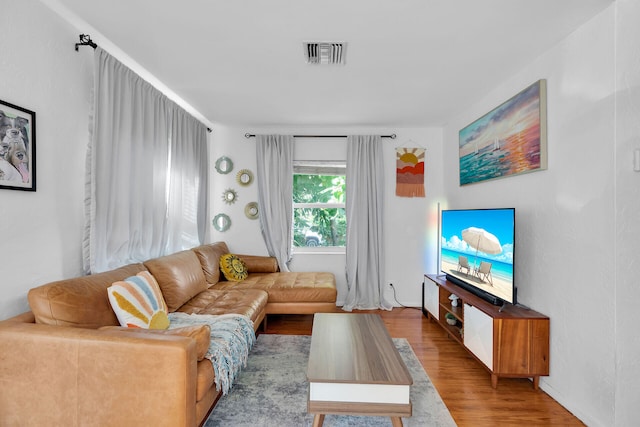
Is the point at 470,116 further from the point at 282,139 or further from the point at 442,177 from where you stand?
the point at 282,139

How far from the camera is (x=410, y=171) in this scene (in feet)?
13.5

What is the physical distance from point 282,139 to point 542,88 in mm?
2851

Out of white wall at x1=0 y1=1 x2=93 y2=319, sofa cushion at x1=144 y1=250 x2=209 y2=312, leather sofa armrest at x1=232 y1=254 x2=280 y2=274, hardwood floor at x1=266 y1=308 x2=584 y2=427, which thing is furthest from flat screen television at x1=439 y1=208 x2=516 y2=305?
white wall at x1=0 y1=1 x2=93 y2=319

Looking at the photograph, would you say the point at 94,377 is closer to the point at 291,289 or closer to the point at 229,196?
the point at 291,289

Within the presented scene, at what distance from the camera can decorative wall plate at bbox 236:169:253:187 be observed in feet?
13.6

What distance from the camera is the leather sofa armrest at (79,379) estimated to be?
138 centimetres

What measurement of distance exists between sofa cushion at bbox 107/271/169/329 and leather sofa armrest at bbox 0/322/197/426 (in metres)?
0.38

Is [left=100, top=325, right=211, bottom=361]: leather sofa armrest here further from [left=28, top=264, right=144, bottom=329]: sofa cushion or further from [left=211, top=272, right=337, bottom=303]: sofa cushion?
[left=211, top=272, right=337, bottom=303]: sofa cushion

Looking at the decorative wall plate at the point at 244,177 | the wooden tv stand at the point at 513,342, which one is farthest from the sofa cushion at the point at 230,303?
the wooden tv stand at the point at 513,342

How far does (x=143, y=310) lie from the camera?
1860 millimetres

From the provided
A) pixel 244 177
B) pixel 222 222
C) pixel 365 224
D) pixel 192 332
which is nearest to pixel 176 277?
pixel 192 332

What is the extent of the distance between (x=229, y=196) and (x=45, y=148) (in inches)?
94.3

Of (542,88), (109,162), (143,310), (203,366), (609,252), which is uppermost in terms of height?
(542,88)

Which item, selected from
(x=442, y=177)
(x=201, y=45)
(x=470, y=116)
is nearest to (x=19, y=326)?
(x=201, y=45)
